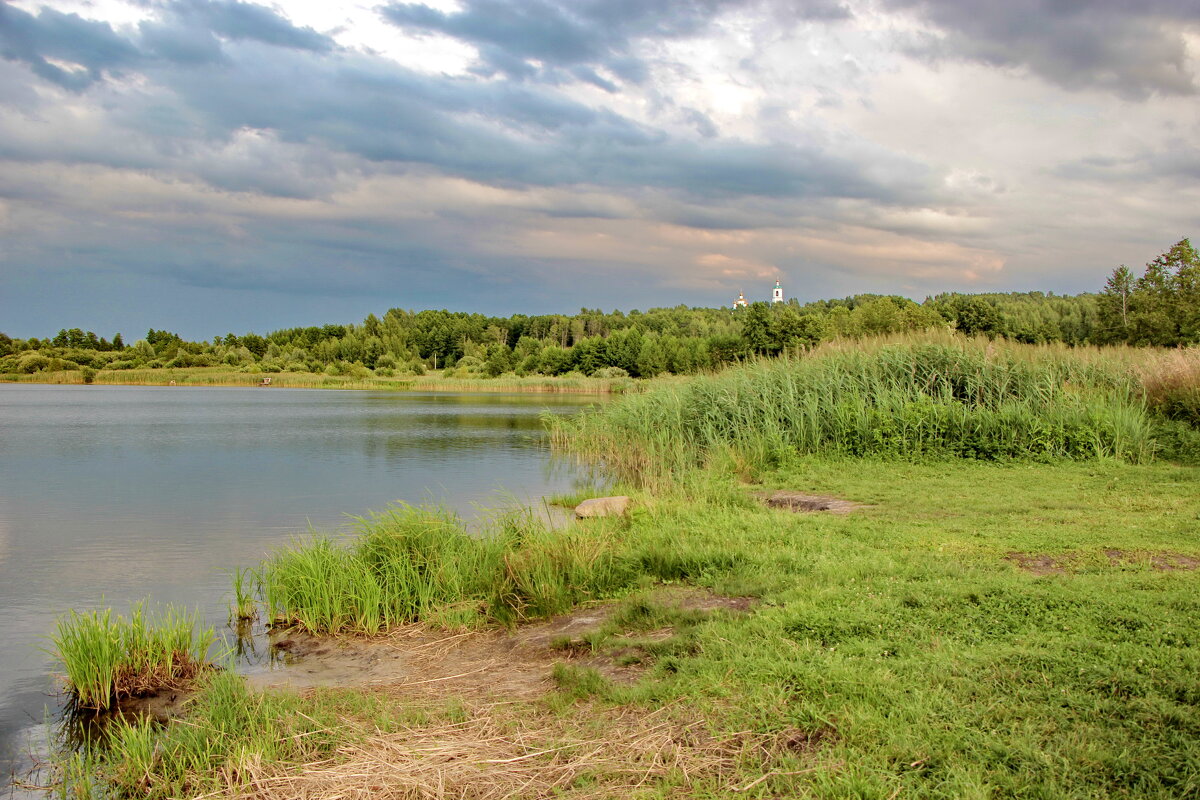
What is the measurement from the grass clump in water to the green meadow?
495 mm

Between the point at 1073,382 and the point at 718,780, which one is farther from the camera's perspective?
the point at 1073,382

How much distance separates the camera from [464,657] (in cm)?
613

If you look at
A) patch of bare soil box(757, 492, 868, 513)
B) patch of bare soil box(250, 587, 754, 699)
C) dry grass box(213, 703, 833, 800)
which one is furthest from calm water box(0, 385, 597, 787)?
patch of bare soil box(757, 492, 868, 513)

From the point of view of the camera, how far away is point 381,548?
8070mm

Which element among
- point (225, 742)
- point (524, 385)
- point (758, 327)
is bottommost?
point (225, 742)

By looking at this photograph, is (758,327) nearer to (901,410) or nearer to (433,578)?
(901,410)

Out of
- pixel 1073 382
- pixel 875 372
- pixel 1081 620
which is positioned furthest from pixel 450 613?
pixel 1073 382

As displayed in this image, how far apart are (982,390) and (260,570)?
1387 centimetres

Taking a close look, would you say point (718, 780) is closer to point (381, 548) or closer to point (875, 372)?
point (381, 548)

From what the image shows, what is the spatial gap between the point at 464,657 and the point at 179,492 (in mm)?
12309

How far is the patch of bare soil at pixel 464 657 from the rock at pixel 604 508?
3711mm

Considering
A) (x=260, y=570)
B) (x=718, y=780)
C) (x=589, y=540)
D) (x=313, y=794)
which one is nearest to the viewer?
(x=718, y=780)

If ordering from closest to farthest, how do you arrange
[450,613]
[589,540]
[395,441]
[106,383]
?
1. [450,613]
2. [589,540]
3. [395,441]
4. [106,383]

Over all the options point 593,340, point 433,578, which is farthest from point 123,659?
point 593,340
